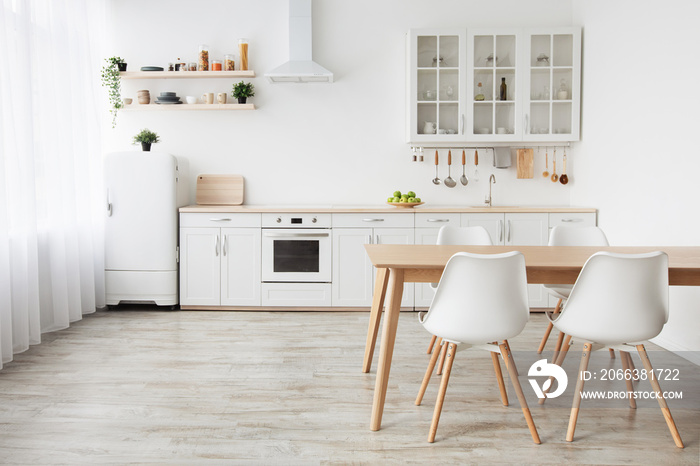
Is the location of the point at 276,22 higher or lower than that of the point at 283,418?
higher

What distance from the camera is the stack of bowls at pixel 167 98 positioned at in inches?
200

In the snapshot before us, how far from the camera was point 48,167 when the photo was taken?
13.2ft

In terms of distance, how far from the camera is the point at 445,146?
5.26 metres

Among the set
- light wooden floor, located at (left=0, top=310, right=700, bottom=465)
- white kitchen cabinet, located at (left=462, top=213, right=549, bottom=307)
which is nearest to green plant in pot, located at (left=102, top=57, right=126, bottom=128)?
light wooden floor, located at (left=0, top=310, right=700, bottom=465)

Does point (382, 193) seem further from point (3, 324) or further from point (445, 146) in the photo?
point (3, 324)

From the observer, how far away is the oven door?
4770 millimetres

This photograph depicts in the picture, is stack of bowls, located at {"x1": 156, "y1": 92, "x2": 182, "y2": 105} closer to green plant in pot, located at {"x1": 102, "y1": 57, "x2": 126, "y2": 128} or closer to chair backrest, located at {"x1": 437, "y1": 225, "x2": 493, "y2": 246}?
green plant in pot, located at {"x1": 102, "y1": 57, "x2": 126, "y2": 128}

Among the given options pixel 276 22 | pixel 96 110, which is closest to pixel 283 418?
pixel 96 110

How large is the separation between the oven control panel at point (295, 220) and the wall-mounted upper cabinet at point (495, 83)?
1108mm

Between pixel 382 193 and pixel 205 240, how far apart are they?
1.70 meters

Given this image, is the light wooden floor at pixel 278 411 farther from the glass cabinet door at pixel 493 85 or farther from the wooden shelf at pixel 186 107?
the wooden shelf at pixel 186 107

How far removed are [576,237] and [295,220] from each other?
2274 mm

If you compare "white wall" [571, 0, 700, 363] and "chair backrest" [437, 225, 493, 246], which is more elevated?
"white wall" [571, 0, 700, 363]

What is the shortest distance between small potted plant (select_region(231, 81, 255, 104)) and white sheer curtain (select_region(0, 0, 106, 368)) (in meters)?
1.18
